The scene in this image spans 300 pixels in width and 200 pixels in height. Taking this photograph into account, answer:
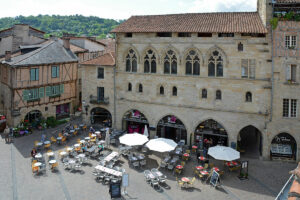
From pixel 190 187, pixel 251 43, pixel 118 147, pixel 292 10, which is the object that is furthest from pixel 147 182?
pixel 292 10

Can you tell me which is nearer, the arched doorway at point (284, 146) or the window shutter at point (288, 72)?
the window shutter at point (288, 72)

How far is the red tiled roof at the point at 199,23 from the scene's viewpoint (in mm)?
28141

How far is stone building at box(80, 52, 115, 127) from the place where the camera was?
35531 millimetres

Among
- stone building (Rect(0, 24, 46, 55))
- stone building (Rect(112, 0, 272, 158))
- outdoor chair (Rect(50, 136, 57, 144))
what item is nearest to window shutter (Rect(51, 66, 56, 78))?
stone building (Rect(0, 24, 46, 55))

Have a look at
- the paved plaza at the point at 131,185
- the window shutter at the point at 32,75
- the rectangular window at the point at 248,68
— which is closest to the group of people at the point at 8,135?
the paved plaza at the point at 131,185

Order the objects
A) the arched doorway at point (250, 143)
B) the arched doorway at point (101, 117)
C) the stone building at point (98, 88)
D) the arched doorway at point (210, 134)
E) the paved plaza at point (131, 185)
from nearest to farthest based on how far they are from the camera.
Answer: the paved plaza at point (131, 185) → the arched doorway at point (250, 143) → the arched doorway at point (210, 134) → the stone building at point (98, 88) → the arched doorway at point (101, 117)

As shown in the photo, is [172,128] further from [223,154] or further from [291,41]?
[291,41]

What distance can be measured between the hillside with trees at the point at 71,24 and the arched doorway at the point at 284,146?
106950 mm

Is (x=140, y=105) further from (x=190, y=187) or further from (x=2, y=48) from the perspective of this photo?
(x=2, y=48)

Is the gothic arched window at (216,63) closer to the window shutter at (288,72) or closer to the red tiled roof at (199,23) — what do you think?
the red tiled roof at (199,23)

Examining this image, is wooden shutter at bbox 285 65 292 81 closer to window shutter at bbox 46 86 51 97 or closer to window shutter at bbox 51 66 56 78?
window shutter at bbox 51 66 56 78

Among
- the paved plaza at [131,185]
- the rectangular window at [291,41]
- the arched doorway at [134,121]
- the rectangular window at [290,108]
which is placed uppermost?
the rectangular window at [291,41]

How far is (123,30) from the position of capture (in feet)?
109

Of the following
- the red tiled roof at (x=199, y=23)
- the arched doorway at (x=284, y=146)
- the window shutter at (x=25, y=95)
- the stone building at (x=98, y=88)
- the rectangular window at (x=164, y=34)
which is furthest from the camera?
the window shutter at (x=25, y=95)
